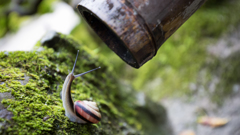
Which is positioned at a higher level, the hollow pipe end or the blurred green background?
the hollow pipe end

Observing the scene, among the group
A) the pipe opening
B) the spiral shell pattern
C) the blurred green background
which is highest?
the pipe opening

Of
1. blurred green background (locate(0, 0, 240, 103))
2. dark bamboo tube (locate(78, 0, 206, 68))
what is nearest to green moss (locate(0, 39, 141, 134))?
dark bamboo tube (locate(78, 0, 206, 68))

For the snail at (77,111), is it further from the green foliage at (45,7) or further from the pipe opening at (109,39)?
the green foliage at (45,7)

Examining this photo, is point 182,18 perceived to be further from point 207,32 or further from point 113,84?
A: point 207,32

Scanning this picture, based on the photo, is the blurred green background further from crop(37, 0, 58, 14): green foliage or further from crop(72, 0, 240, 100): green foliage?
crop(37, 0, 58, 14): green foliage

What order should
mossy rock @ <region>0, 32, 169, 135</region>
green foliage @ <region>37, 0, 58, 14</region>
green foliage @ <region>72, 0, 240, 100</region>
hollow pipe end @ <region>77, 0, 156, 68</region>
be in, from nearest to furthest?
hollow pipe end @ <region>77, 0, 156, 68</region> < mossy rock @ <region>0, 32, 169, 135</region> < green foliage @ <region>72, 0, 240, 100</region> < green foliage @ <region>37, 0, 58, 14</region>

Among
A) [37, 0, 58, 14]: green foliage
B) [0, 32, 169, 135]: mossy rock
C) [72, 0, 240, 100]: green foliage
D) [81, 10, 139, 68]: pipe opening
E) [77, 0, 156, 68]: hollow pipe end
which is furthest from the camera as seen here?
[37, 0, 58, 14]: green foliage

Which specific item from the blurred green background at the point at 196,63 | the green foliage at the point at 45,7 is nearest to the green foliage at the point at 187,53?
Result: the blurred green background at the point at 196,63

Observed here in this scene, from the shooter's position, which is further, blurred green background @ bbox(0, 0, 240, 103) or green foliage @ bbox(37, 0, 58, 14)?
green foliage @ bbox(37, 0, 58, 14)
